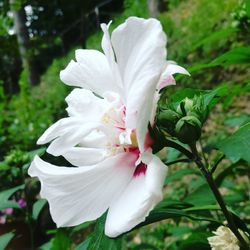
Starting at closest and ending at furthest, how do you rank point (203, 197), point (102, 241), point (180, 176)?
point (102, 241) → point (203, 197) → point (180, 176)

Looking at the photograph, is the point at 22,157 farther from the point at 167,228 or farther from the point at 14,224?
the point at 14,224

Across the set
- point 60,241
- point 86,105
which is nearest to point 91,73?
point 86,105

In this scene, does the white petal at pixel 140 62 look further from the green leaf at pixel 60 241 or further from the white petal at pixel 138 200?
the green leaf at pixel 60 241

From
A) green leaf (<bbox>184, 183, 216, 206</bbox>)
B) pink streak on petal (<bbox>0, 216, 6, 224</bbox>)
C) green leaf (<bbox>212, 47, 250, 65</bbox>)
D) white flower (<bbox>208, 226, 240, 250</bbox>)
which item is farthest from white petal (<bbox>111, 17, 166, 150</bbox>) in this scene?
pink streak on petal (<bbox>0, 216, 6, 224</bbox>)

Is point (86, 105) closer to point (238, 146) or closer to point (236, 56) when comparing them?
point (238, 146)

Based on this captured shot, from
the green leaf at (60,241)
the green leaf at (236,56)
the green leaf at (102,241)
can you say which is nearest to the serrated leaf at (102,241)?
the green leaf at (102,241)

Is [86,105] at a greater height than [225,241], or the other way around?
[86,105]
